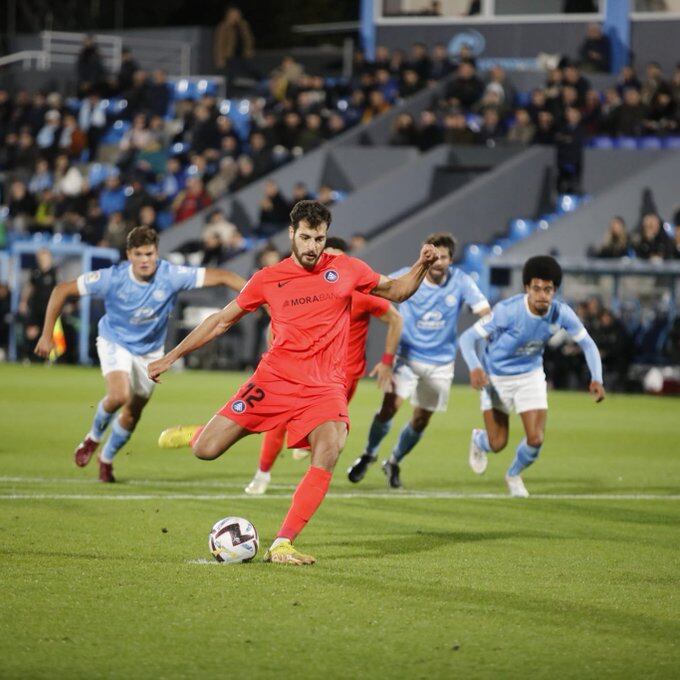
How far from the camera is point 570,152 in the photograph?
91.3 ft

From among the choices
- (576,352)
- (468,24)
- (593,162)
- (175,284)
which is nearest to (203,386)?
(576,352)

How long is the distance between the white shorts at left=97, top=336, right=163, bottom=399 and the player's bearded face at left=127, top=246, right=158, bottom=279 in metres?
0.64

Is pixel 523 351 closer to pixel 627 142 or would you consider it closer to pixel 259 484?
pixel 259 484

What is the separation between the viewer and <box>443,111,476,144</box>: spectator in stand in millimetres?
29141

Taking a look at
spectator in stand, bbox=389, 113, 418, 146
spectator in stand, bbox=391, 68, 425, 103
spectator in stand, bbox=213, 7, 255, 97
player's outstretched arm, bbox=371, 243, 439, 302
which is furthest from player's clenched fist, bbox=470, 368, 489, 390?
spectator in stand, bbox=213, 7, 255, 97

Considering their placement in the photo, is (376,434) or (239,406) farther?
(376,434)

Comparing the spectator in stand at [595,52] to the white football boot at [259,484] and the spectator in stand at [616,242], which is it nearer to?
the spectator in stand at [616,242]

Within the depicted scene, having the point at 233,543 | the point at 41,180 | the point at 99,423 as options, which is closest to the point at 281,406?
the point at 233,543

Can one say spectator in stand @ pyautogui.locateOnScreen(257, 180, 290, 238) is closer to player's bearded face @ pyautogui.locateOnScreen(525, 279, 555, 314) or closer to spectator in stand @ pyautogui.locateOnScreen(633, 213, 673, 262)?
spectator in stand @ pyautogui.locateOnScreen(633, 213, 673, 262)

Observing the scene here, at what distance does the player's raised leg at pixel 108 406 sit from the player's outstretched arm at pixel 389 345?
6.59 ft

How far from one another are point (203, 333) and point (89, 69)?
96.1ft

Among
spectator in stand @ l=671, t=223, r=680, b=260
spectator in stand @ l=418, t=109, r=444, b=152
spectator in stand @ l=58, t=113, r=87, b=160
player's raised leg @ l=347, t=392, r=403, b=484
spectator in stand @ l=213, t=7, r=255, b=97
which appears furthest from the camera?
spectator in stand @ l=213, t=7, r=255, b=97

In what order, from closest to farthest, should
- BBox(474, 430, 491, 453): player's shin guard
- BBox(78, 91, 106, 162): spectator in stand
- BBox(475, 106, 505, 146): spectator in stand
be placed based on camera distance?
BBox(474, 430, 491, 453): player's shin guard < BBox(475, 106, 505, 146): spectator in stand < BBox(78, 91, 106, 162): spectator in stand

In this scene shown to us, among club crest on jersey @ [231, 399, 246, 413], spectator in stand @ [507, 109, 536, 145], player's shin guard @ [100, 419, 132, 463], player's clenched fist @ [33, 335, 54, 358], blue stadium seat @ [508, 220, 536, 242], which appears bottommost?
player's shin guard @ [100, 419, 132, 463]
